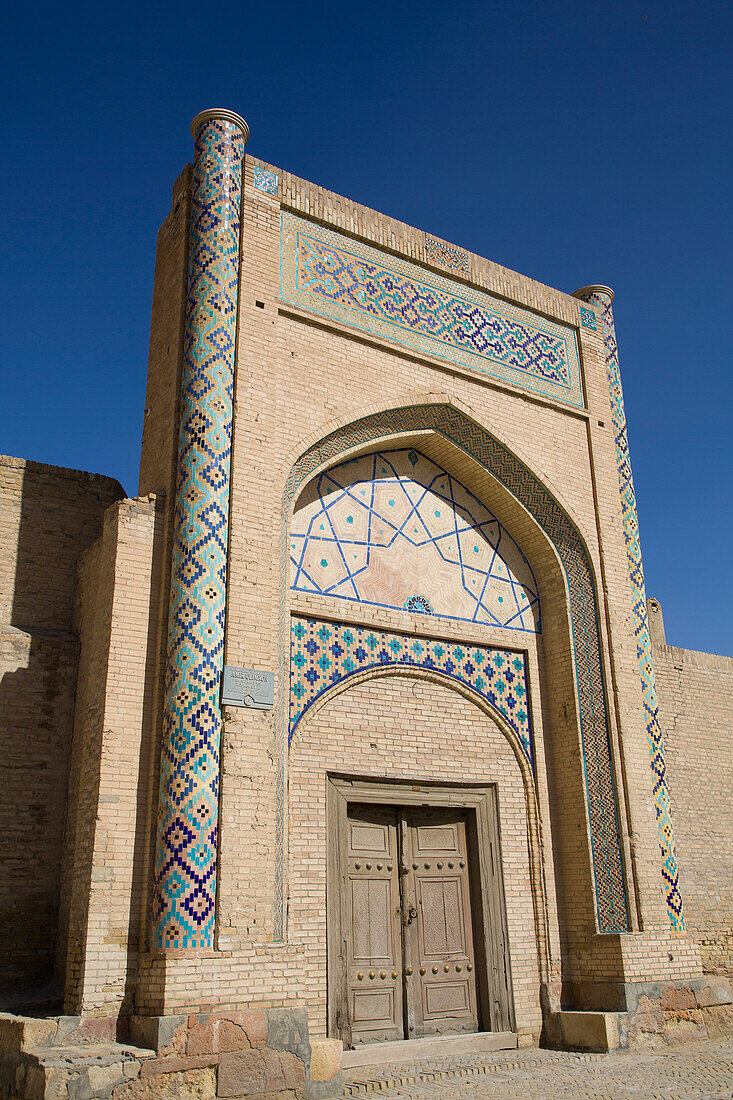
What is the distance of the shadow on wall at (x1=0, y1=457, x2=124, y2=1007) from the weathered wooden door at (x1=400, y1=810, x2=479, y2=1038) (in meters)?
2.48

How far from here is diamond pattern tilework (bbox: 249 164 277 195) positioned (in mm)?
7562

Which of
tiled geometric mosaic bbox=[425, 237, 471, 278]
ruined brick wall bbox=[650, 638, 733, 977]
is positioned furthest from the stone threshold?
tiled geometric mosaic bbox=[425, 237, 471, 278]

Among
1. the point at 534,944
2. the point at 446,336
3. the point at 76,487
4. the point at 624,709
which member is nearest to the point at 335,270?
the point at 446,336

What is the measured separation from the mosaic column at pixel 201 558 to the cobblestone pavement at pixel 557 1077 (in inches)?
62.8

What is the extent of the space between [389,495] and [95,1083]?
15.8 ft

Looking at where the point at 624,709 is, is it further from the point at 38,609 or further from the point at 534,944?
the point at 38,609

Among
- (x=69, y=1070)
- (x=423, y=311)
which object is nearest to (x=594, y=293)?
(x=423, y=311)

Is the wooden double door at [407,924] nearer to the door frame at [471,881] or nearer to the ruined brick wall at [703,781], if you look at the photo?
the door frame at [471,881]

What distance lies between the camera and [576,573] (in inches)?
340

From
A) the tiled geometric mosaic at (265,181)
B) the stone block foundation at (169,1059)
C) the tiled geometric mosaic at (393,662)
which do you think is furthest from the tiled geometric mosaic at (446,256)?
the stone block foundation at (169,1059)

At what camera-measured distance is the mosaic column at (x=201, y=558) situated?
5488 millimetres

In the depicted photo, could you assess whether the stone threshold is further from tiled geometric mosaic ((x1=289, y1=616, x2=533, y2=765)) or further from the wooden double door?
tiled geometric mosaic ((x1=289, y1=616, x2=533, y2=765))

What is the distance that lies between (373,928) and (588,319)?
6285 millimetres

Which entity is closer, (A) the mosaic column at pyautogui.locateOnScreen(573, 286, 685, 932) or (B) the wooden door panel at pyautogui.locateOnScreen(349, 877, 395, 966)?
(B) the wooden door panel at pyautogui.locateOnScreen(349, 877, 395, 966)
